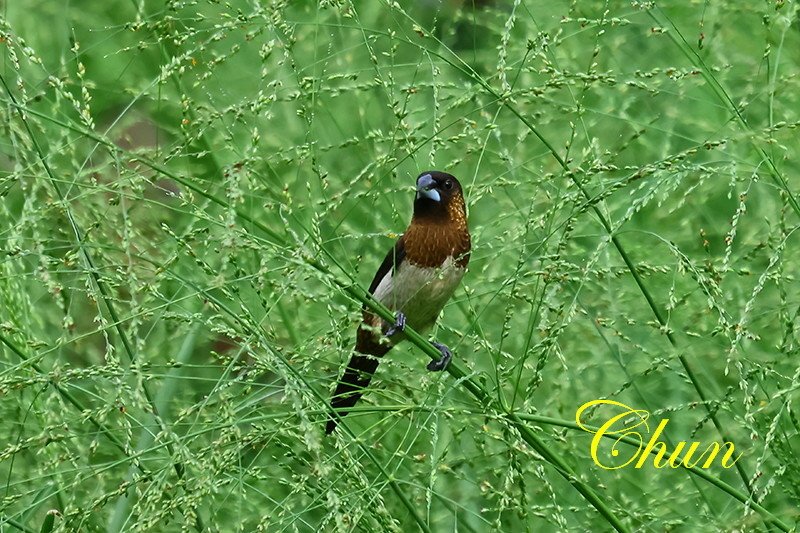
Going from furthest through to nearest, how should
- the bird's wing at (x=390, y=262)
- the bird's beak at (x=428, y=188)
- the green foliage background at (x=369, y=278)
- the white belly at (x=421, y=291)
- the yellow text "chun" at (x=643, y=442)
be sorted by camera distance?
the bird's wing at (x=390, y=262) < the bird's beak at (x=428, y=188) < the white belly at (x=421, y=291) < the yellow text "chun" at (x=643, y=442) < the green foliage background at (x=369, y=278)

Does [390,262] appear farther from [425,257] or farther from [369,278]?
[369,278]

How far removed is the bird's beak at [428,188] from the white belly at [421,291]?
0.54ft

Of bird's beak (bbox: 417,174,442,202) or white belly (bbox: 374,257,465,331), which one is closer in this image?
white belly (bbox: 374,257,465,331)

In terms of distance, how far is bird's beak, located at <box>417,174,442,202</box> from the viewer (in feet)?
11.2

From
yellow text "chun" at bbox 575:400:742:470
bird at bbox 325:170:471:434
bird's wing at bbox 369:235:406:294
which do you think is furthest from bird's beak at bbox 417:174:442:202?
yellow text "chun" at bbox 575:400:742:470

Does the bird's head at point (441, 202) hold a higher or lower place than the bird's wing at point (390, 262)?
higher

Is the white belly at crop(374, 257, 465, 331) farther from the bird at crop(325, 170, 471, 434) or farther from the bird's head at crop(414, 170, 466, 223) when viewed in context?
the bird's head at crop(414, 170, 466, 223)

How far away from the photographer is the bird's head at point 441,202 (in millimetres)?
3477

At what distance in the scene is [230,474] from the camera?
238 centimetres

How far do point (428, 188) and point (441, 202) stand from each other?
4.1 inches

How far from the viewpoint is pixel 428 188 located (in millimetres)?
3408

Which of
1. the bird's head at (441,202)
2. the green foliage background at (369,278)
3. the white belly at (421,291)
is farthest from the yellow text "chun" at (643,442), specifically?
the bird's head at (441,202)

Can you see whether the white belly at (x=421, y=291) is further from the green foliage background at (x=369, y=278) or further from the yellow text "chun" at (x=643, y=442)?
the yellow text "chun" at (x=643, y=442)

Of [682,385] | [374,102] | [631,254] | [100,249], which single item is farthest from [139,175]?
[374,102]
